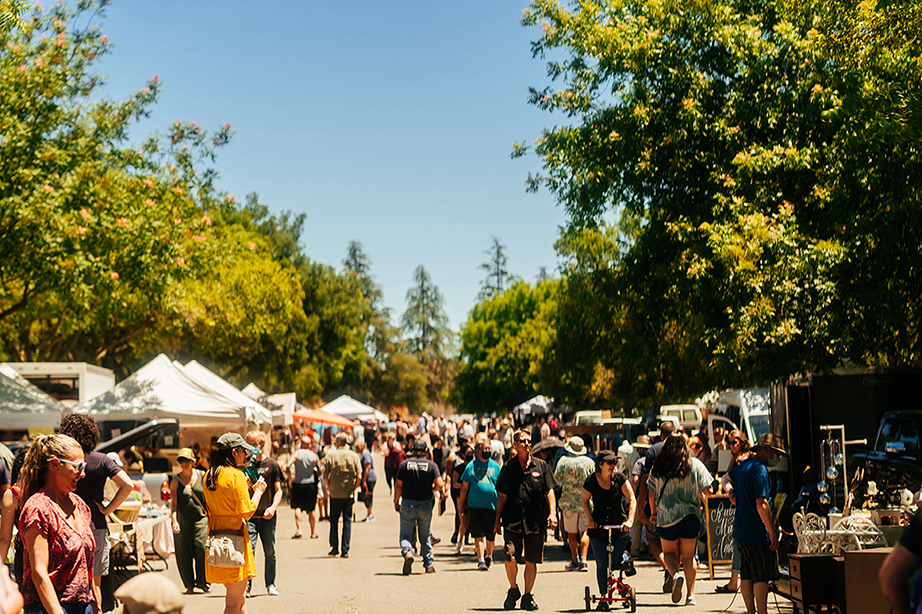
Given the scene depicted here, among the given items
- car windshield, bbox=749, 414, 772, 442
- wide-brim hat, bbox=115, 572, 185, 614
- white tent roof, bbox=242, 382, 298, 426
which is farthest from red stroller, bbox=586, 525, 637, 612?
white tent roof, bbox=242, 382, 298, 426

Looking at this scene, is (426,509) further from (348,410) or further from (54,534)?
(348,410)

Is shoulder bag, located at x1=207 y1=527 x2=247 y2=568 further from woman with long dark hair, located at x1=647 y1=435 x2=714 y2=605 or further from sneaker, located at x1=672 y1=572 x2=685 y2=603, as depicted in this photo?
sneaker, located at x1=672 y1=572 x2=685 y2=603

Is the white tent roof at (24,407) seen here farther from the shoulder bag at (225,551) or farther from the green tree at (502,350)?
the green tree at (502,350)

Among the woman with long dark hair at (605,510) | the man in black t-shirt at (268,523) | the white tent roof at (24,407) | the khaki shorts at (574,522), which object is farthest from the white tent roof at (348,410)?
the woman with long dark hair at (605,510)

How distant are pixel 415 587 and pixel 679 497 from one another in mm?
3881

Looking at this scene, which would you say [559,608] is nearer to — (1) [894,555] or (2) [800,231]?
(1) [894,555]

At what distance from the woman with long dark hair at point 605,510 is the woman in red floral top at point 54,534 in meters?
6.13

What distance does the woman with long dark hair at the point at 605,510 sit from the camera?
10.6m

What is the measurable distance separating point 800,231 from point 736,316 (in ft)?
7.09

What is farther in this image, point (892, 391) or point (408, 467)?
point (892, 391)

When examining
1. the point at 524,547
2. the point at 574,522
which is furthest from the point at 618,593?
the point at 574,522

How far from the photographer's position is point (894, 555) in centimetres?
415

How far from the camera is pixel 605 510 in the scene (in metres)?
10.6

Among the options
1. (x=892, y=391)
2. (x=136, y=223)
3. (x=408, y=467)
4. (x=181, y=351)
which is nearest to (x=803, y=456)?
(x=892, y=391)
